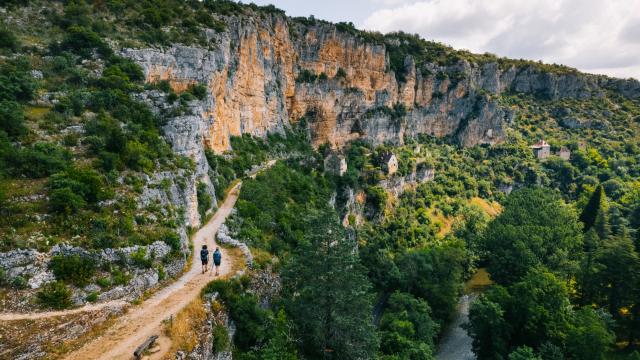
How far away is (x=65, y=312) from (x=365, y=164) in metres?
54.6

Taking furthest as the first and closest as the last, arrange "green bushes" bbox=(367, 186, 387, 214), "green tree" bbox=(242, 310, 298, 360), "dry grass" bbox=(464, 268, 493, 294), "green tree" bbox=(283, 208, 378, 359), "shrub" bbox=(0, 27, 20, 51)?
"green bushes" bbox=(367, 186, 387, 214) → "dry grass" bbox=(464, 268, 493, 294) → "shrub" bbox=(0, 27, 20, 51) → "green tree" bbox=(283, 208, 378, 359) → "green tree" bbox=(242, 310, 298, 360)

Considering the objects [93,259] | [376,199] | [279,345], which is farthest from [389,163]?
[93,259]

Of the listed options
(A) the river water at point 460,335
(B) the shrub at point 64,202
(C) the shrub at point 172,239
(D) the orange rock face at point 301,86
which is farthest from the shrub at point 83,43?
(A) the river water at point 460,335

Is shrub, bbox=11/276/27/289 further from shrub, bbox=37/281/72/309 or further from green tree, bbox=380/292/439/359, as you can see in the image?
green tree, bbox=380/292/439/359

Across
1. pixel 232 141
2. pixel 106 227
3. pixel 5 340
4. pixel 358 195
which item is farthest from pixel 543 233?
pixel 5 340

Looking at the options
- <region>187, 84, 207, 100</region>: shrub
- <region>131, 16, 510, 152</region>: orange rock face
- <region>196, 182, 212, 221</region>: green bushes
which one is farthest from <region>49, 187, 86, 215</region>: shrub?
<region>187, 84, 207, 100</region>: shrub

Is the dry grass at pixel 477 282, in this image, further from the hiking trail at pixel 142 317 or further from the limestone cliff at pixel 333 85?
the hiking trail at pixel 142 317

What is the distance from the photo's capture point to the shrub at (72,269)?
1416cm

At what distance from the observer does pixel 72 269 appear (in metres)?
14.4

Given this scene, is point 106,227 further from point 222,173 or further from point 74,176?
point 222,173

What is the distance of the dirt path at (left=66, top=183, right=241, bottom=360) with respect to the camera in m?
12.7

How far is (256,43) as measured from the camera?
1935 inches

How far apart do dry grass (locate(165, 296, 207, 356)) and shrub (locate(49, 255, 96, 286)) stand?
395cm

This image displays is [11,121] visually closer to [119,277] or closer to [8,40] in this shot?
[8,40]
